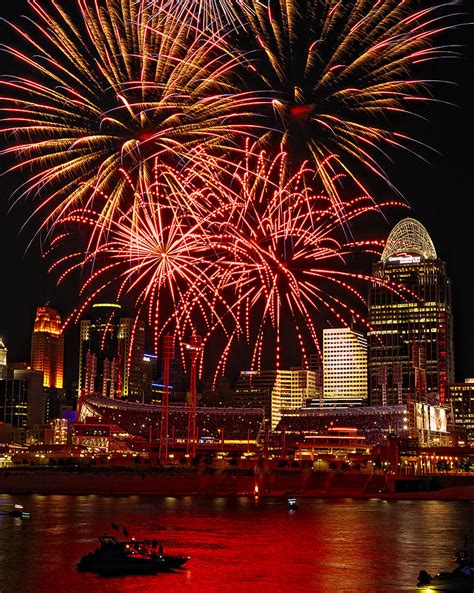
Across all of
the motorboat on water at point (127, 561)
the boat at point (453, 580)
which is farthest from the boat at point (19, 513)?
the boat at point (453, 580)

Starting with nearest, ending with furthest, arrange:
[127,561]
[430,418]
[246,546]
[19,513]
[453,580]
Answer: [453,580]
[127,561]
[246,546]
[19,513]
[430,418]

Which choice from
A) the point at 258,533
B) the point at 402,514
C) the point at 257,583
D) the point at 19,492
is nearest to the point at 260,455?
the point at 19,492

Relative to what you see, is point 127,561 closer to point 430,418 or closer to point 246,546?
point 246,546

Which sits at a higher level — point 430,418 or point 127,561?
point 430,418

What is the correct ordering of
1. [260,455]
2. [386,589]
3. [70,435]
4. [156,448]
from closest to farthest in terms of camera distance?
1. [386,589]
2. [260,455]
3. [156,448]
4. [70,435]

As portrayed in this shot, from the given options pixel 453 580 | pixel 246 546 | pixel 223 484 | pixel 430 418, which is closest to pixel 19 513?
pixel 246 546

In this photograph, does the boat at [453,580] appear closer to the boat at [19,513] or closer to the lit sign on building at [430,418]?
the boat at [19,513]

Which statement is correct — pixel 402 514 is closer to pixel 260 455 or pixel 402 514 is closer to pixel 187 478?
pixel 187 478
